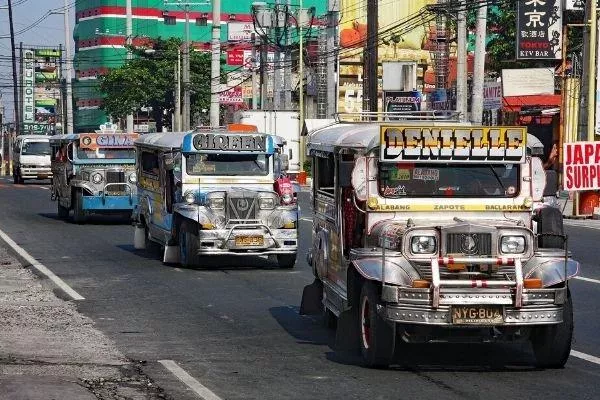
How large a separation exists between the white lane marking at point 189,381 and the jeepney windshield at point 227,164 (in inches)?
400

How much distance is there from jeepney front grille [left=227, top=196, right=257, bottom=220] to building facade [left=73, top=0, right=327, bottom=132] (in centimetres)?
10939

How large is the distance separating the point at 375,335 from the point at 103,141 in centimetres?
2386

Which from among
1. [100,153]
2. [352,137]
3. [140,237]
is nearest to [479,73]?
[100,153]

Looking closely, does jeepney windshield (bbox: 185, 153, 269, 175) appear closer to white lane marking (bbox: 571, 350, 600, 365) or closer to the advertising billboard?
white lane marking (bbox: 571, 350, 600, 365)

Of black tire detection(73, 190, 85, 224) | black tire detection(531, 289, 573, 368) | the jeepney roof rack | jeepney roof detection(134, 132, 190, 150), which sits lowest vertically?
black tire detection(73, 190, 85, 224)

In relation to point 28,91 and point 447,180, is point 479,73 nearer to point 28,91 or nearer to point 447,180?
point 447,180

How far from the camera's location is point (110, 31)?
134125 millimetres

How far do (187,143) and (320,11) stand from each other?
127787 millimetres

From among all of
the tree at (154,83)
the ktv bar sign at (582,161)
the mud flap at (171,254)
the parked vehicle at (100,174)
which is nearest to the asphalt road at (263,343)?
the mud flap at (171,254)

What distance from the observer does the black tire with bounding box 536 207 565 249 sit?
40.1 ft

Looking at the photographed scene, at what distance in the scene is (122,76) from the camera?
307ft

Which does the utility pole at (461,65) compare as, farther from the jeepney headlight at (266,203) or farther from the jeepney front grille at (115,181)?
the jeepney headlight at (266,203)

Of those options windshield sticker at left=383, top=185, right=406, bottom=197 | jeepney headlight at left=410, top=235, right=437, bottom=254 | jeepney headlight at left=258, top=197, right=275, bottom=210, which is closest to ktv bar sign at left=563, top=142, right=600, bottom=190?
jeepney headlight at left=258, top=197, right=275, bottom=210

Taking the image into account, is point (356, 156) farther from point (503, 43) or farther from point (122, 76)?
point (122, 76)
